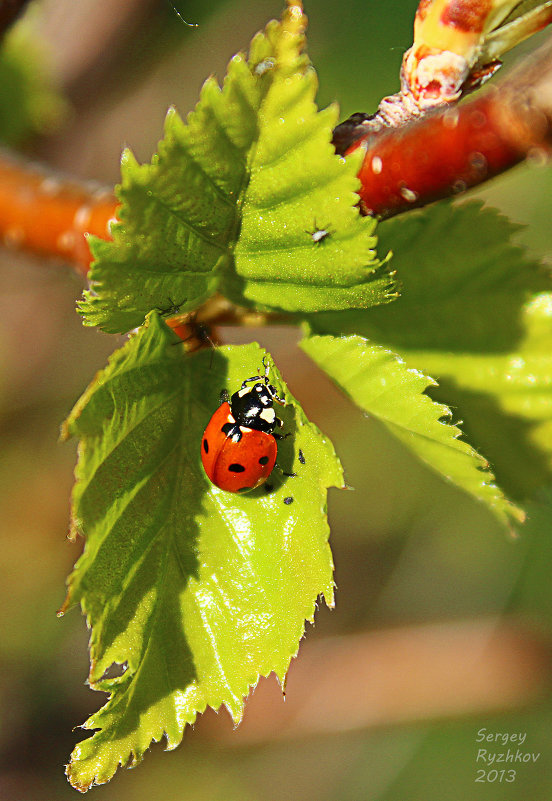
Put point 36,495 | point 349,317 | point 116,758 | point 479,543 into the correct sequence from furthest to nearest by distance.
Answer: point 479,543
point 36,495
point 349,317
point 116,758

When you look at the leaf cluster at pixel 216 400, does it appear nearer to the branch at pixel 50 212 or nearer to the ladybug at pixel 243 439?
the ladybug at pixel 243 439

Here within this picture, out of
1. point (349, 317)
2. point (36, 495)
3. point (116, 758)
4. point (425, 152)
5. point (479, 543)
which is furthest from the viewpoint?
point (479, 543)

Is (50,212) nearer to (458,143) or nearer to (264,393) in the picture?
(264,393)

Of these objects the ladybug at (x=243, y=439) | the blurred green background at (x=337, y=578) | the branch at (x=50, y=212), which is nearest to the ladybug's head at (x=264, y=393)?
the ladybug at (x=243, y=439)

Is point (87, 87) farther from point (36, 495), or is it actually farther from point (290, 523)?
point (290, 523)

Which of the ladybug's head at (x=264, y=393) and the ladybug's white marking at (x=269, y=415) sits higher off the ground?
the ladybug's head at (x=264, y=393)

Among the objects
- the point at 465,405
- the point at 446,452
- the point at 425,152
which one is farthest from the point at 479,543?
the point at 425,152
